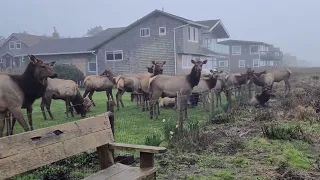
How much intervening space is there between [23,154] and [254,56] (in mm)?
68030

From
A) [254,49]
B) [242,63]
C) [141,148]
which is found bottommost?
[141,148]

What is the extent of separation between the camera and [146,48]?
38844 millimetres

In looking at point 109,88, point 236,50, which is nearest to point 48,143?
point 109,88

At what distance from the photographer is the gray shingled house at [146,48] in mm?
37656

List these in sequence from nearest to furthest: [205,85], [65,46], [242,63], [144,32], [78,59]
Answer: [205,85]
[144,32]
[78,59]
[65,46]
[242,63]

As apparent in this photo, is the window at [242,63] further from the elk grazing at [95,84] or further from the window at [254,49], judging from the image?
the elk grazing at [95,84]

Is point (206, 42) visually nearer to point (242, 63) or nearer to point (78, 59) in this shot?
point (78, 59)

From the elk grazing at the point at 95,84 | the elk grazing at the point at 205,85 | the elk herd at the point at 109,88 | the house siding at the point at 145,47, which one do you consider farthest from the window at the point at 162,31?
the elk grazing at the point at 205,85

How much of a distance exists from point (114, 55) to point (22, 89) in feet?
100

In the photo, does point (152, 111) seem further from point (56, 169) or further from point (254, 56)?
point (254, 56)

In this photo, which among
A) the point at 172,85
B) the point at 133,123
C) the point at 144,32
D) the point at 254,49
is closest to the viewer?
the point at 133,123

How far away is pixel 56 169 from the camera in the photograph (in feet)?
20.2

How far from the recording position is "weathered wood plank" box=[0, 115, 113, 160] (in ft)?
12.7

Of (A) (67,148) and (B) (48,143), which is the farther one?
(A) (67,148)
